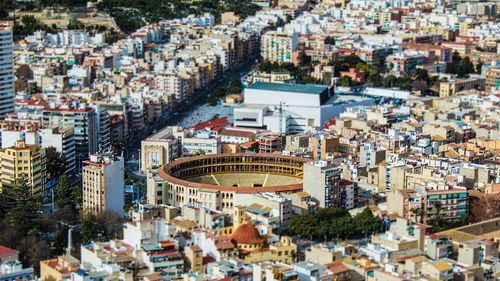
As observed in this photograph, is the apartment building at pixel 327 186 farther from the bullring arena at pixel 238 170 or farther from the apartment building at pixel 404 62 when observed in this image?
the apartment building at pixel 404 62

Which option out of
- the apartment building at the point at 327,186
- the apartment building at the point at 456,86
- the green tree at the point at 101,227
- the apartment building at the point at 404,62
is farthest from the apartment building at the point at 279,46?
the green tree at the point at 101,227

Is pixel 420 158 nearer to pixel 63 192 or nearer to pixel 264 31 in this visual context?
pixel 63 192

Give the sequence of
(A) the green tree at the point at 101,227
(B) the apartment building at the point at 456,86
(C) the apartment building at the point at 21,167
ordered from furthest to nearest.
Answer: (B) the apartment building at the point at 456,86
(C) the apartment building at the point at 21,167
(A) the green tree at the point at 101,227

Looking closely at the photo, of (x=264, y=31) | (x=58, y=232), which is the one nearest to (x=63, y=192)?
(x=58, y=232)

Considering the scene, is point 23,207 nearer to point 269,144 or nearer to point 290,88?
point 269,144

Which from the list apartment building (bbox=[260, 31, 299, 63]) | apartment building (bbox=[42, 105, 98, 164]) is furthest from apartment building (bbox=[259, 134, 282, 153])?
apartment building (bbox=[260, 31, 299, 63])
